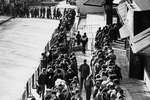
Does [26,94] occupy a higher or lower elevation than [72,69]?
lower

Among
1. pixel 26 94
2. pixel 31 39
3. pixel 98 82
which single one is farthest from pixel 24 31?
pixel 98 82

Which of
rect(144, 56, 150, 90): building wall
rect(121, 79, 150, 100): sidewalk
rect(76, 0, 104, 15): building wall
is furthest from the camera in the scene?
rect(76, 0, 104, 15): building wall

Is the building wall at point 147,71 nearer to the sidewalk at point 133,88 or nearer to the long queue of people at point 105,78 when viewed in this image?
the sidewalk at point 133,88

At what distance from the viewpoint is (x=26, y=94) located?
69.4 ft

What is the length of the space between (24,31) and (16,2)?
19169mm

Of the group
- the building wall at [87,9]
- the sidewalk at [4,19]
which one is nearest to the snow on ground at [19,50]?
the sidewalk at [4,19]

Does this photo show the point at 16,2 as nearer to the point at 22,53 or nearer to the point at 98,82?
the point at 22,53

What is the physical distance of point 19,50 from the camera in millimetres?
36031

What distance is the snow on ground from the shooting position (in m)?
25.1

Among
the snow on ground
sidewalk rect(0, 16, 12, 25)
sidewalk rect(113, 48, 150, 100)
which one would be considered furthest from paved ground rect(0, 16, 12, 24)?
sidewalk rect(113, 48, 150, 100)

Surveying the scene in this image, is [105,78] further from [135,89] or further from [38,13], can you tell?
[38,13]

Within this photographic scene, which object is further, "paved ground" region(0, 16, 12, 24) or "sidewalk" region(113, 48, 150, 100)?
"paved ground" region(0, 16, 12, 24)

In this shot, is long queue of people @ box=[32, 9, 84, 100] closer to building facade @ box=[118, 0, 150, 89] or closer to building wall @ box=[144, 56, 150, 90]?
building facade @ box=[118, 0, 150, 89]

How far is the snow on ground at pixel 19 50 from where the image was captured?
987 inches
